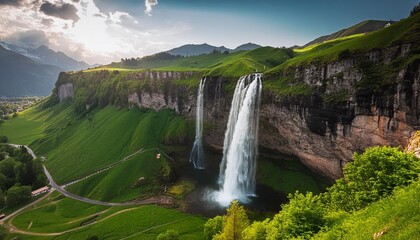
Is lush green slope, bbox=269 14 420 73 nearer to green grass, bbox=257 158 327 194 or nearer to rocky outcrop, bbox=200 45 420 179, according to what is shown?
rocky outcrop, bbox=200 45 420 179

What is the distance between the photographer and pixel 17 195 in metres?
97.2

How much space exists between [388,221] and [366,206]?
26.0 feet

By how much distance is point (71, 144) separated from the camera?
144750 mm

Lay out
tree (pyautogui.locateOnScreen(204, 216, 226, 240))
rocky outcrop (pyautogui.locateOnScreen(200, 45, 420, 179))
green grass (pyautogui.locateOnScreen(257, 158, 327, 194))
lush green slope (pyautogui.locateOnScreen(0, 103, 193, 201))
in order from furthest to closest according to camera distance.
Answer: lush green slope (pyautogui.locateOnScreen(0, 103, 193, 201)), green grass (pyautogui.locateOnScreen(257, 158, 327, 194)), tree (pyautogui.locateOnScreen(204, 216, 226, 240)), rocky outcrop (pyautogui.locateOnScreen(200, 45, 420, 179))

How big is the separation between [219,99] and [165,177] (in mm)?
34361

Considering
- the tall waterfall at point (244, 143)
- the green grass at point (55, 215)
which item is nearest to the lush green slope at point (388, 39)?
the tall waterfall at point (244, 143)

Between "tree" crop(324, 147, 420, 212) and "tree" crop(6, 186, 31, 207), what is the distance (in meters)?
105

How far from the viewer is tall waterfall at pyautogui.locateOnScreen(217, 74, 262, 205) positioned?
282 feet

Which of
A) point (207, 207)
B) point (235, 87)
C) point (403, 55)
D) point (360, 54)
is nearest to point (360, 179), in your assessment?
point (403, 55)

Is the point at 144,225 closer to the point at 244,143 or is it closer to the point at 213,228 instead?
the point at 213,228

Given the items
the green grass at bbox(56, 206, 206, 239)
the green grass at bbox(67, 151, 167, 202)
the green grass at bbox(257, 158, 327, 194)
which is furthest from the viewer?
the green grass at bbox(67, 151, 167, 202)

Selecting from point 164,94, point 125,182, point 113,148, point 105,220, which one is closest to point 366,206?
point 105,220

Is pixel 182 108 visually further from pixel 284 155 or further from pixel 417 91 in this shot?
pixel 417 91

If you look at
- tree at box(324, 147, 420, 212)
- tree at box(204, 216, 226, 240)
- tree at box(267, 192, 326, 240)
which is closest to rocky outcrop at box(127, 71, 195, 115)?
tree at box(204, 216, 226, 240)
